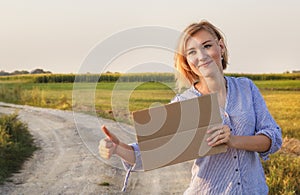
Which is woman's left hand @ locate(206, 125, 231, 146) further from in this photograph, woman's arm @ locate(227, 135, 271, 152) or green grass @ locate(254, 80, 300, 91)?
green grass @ locate(254, 80, 300, 91)

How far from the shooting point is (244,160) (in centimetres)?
279

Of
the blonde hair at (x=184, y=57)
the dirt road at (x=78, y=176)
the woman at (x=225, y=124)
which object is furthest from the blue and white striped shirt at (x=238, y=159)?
the dirt road at (x=78, y=176)

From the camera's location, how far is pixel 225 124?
2.78 metres

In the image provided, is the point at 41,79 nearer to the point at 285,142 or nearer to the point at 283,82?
the point at 283,82

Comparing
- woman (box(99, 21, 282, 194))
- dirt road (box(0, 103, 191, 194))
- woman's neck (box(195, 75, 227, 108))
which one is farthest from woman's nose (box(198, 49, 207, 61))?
dirt road (box(0, 103, 191, 194))

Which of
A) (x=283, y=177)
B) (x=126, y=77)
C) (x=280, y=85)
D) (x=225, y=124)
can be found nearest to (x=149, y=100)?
(x=283, y=177)

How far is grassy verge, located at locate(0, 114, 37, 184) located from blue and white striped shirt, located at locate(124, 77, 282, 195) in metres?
6.11

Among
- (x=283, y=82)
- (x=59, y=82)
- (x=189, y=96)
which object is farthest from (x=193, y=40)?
(x=59, y=82)

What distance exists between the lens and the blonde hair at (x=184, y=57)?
113 inches

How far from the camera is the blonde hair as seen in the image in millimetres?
2859

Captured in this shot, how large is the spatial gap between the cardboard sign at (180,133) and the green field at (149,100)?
0.14 m

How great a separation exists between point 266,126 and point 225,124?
0.61ft

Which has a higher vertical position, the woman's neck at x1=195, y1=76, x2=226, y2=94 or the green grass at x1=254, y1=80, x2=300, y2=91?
the green grass at x1=254, y1=80, x2=300, y2=91

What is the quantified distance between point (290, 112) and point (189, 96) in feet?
48.8
